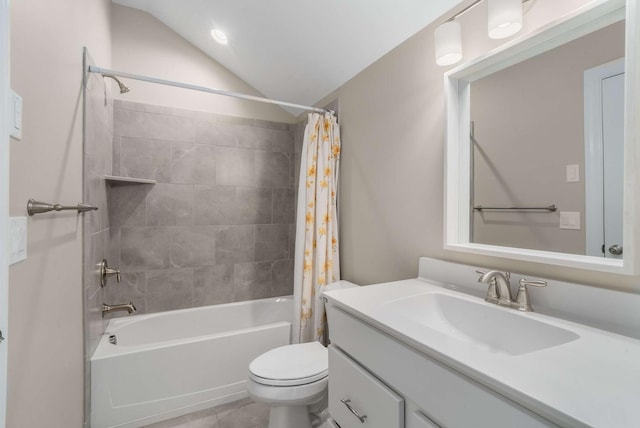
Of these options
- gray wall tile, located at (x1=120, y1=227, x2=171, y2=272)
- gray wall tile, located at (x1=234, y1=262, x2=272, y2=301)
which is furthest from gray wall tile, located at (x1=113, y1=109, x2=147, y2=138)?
gray wall tile, located at (x1=234, y1=262, x2=272, y2=301)

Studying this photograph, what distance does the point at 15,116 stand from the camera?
2.62 ft

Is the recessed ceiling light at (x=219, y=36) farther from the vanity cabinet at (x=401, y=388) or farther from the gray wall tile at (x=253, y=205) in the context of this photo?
the vanity cabinet at (x=401, y=388)

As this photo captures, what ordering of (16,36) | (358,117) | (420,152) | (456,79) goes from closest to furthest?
(16,36)
(456,79)
(420,152)
(358,117)

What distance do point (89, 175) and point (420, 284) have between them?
183cm

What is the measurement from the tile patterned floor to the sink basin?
52.3 inches

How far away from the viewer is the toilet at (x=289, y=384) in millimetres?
1366

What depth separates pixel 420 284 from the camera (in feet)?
4.33

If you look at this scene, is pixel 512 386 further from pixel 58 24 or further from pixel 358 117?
pixel 58 24

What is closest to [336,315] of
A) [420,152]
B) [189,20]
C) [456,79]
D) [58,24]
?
[420,152]

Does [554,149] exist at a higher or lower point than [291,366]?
higher

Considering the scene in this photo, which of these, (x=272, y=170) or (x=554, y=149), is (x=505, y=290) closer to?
(x=554, y=149)

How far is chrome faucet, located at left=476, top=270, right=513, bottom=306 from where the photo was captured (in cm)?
101

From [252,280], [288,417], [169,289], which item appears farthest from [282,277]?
[288,417]

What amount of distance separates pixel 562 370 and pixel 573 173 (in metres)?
0.72
